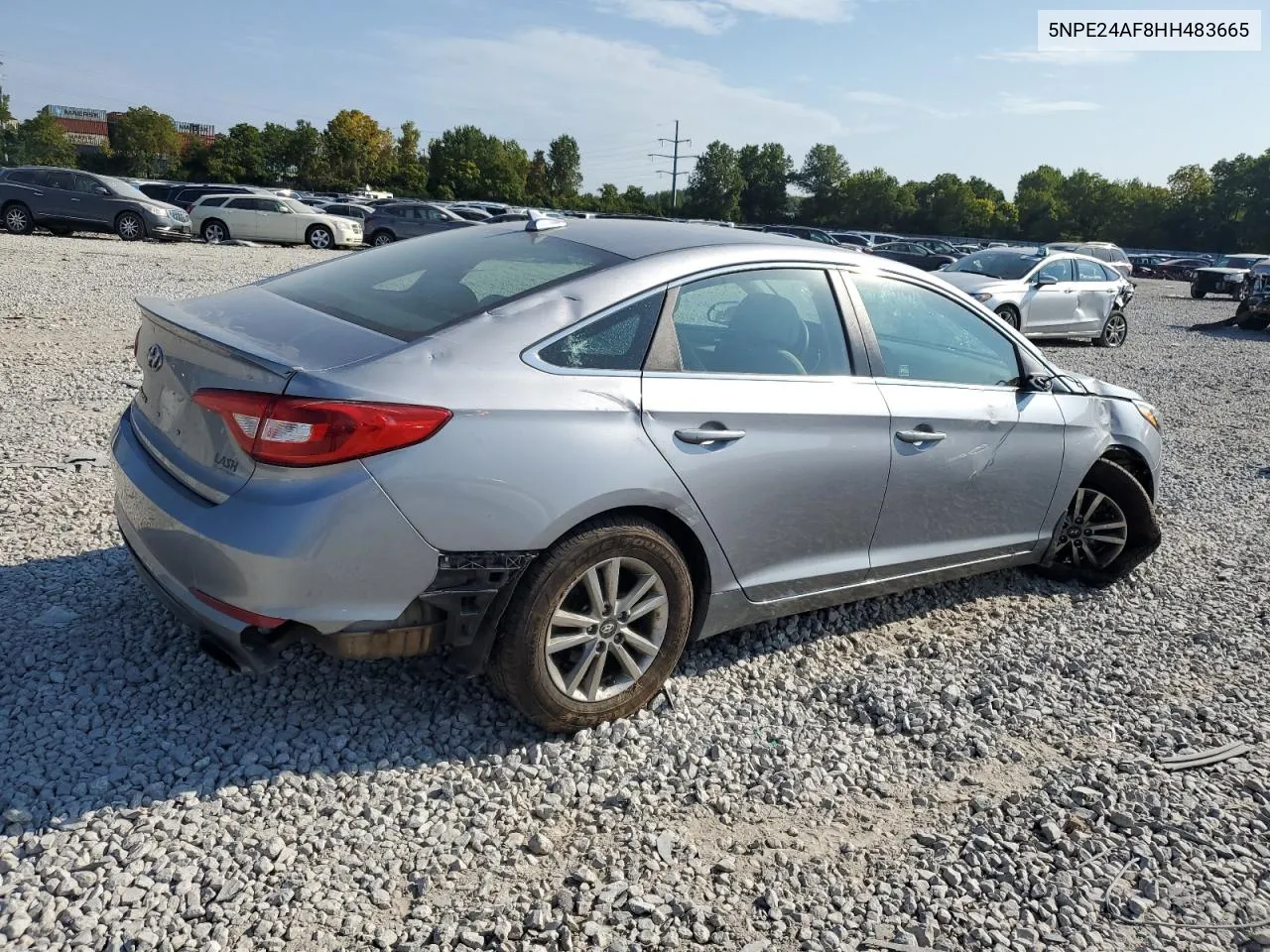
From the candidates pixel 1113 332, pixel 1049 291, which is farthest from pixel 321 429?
pixel 1113 332

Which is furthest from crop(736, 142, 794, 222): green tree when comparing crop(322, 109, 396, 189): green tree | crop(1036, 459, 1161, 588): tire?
crop(1036, 459, 1161, 588): tire

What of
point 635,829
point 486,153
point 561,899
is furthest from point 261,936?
point 486,153

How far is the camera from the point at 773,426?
3.40 m

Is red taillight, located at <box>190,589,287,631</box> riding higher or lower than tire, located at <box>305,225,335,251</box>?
lower

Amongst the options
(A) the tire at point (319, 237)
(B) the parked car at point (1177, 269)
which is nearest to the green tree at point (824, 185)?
(B) the parked car at point (1177, 269)

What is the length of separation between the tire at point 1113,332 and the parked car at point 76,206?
20.3 m

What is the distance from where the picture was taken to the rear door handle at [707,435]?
318 cm

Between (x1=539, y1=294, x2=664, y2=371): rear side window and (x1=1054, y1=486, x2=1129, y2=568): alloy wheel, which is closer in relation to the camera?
(x1=539, y1=294, x2=664, y2=371): rear side window

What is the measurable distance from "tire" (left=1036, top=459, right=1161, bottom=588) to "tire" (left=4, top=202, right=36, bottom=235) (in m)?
24.5

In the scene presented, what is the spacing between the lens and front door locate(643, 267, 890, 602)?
324cm

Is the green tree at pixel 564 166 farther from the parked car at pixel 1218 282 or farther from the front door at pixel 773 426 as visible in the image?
the front door at pixel 773 426

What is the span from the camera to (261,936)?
233cm

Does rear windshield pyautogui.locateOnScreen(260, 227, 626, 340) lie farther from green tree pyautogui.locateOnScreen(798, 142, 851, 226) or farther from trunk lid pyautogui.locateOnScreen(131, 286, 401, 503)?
green tree pyautogui.locateOnScreen(798, 142, 851, 226)

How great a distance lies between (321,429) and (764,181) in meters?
112
